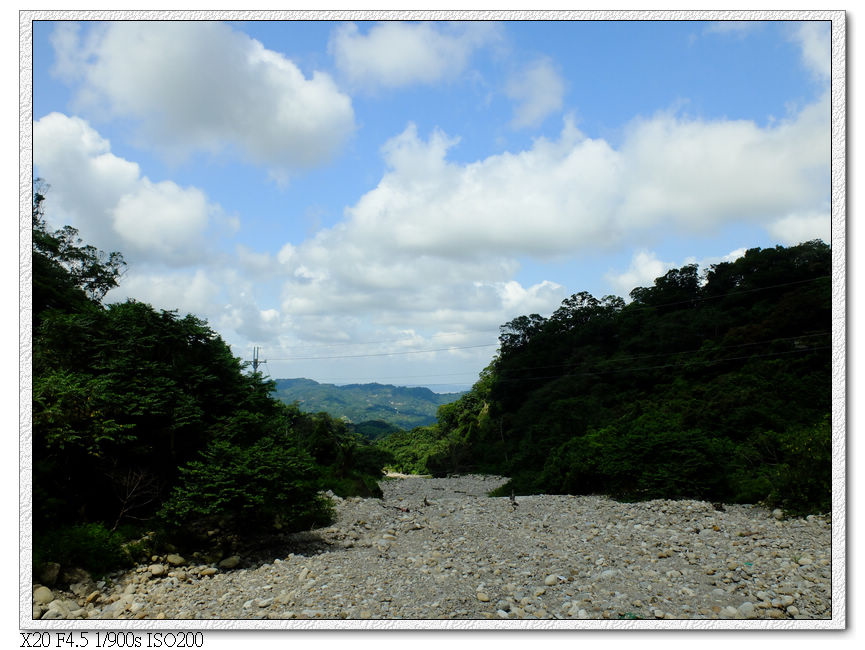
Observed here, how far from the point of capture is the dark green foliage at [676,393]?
1312cm

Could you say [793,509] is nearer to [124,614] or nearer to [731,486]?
[731,486]

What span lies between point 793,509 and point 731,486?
3184 millimetres

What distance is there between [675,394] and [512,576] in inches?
879

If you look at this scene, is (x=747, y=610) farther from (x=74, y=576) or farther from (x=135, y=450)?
(x=135, y=450)

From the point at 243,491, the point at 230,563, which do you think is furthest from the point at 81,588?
the point at 243,491

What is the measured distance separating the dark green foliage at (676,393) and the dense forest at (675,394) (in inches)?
2.5

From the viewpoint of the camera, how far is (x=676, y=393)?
999 inches

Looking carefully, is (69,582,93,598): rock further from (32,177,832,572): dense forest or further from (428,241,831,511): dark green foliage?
(428,241,831,511): dark green foliage

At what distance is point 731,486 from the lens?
12633 millimetres

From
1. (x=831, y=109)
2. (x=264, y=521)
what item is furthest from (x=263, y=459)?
(x=831, y=109)

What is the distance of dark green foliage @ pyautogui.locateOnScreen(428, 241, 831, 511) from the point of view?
13117mm

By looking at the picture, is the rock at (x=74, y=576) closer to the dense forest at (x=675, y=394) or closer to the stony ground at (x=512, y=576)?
the stony ground at (x=512, y=576)

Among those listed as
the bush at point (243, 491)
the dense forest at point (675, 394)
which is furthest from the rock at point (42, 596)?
the dense forest at point (675, 394)

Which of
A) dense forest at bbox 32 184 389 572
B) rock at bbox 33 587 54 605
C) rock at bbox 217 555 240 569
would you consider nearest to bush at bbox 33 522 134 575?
Result: dense forest at bbox 32 184 389 572
